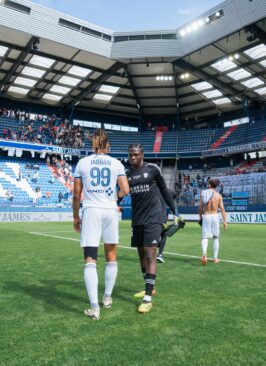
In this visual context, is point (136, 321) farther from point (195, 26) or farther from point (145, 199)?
point (195, 26)

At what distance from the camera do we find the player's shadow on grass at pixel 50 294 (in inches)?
193

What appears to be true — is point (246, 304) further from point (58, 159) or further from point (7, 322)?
point (58, 159)

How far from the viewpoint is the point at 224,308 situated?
15.6ft

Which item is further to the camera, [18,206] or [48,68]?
[48,68]

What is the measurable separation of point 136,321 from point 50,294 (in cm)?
187

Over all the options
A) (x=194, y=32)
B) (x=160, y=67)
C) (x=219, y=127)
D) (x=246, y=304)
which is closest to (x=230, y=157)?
(x=219, y=127)

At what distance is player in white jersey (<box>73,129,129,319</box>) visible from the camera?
14.7 feet

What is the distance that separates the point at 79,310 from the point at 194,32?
33.2 metres

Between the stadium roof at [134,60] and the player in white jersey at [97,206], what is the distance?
27.8 m

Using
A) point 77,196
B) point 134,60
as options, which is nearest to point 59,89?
point 134,60

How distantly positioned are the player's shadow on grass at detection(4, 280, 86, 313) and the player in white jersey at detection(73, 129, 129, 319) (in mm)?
524

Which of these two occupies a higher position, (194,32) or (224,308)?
(194,32)

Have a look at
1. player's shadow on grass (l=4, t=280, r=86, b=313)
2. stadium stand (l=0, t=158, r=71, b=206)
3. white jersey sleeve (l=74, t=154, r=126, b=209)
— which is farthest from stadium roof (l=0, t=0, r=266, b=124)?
player's shadow on grass (l=4, t=280, r=86, b=313)

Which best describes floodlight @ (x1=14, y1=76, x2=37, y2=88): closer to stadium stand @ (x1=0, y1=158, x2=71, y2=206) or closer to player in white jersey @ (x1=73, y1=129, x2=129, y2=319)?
stadium stand @ (x1=0, y1=158, x2=71, y2=206)
